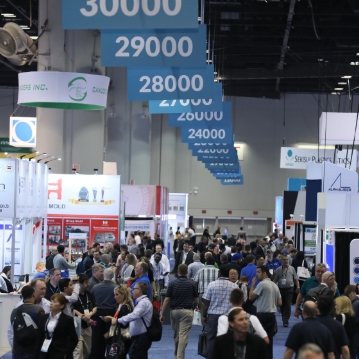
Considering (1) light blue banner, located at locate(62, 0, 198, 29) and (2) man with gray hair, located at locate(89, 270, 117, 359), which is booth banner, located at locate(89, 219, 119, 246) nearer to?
(2) man with gray hair, located at locate(89, 270, 117, 359)

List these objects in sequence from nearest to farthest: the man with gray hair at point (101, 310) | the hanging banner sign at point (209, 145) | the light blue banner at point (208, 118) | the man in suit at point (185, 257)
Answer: the man with gray hair at point (101, 310) → the man in suit at point (185, 257) → the light blue banner at point (208, 118) → the hanging banner sign at point (209, 145)

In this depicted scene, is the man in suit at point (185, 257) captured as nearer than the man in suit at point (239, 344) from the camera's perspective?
No

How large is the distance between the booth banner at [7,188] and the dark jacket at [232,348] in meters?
9.34

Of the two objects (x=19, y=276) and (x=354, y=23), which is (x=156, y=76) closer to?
(x=19, y=276)

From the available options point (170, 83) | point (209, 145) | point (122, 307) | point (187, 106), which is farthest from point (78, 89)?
point (122, 307)

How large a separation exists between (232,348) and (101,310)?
144 inches

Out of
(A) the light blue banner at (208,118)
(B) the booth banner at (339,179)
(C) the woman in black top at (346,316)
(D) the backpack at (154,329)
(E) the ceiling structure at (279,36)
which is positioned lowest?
(D) the backpack at (154,329)

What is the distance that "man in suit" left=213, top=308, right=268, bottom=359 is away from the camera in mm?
4918

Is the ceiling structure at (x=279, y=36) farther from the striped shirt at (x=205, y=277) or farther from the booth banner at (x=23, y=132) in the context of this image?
the striped shirt at (x=205, y=277)

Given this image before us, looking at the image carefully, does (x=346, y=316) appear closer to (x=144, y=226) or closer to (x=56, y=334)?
(x=56, y=334)

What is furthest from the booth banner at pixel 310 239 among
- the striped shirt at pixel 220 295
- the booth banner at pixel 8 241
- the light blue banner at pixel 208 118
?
the striped shirt at pixel 220 295

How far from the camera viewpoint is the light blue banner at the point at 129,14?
24.5 ft

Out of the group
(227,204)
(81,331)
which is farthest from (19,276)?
(227,204)

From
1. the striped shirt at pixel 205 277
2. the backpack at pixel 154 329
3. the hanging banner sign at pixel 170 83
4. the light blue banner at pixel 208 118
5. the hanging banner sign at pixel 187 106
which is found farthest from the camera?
the light blue banner at pixel 208 118
